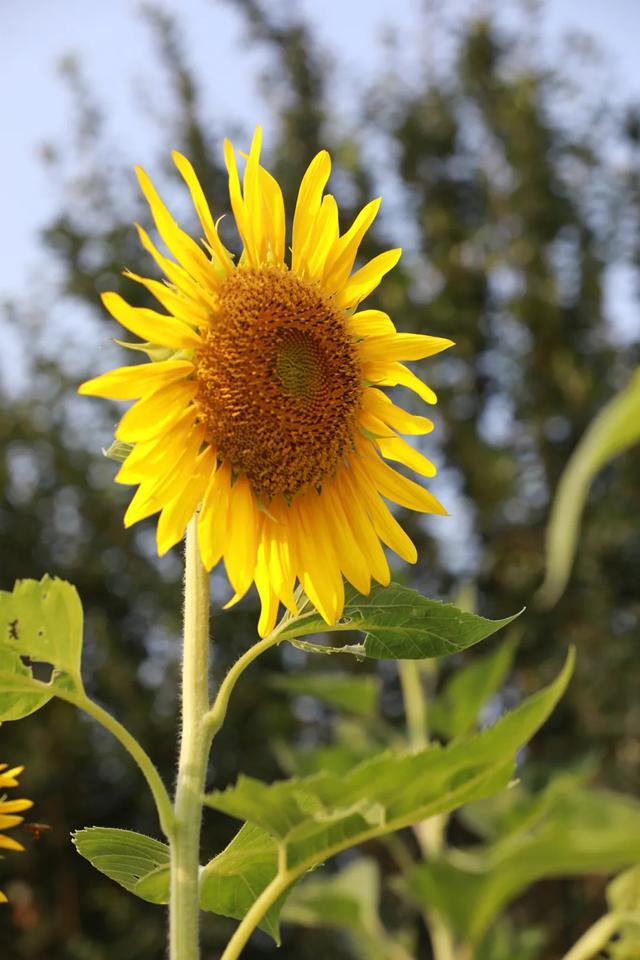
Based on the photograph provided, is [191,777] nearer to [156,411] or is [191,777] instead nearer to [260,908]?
[260,908]

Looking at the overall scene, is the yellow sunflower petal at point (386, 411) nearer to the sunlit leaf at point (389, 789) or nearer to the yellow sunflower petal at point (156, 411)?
the yellow sunflower petal at point (156, 411)

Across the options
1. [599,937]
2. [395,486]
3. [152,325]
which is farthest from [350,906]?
[152,325]

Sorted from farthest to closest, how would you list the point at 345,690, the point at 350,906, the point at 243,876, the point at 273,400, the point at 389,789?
the point at 345,690 < the point at 350,906 < the point at 273,400 < the point at 243,876 < the point at 389,789

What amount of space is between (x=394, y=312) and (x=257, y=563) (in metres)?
3.59

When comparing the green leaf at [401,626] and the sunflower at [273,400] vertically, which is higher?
the sunflower at [273,400]

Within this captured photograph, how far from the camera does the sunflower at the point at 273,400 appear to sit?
0.52 meters

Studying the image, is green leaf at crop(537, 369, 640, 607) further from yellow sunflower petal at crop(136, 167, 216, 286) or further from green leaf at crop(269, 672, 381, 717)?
green leaf at crop(269, 672, 381, 717)

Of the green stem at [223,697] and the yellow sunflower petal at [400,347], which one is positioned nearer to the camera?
the green stem at [223,697]

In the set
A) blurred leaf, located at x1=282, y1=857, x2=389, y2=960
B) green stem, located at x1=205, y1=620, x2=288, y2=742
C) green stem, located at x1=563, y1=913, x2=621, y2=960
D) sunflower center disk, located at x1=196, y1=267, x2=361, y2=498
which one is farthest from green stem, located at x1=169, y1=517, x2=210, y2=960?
blurred leaf, located at x1=282, y1=857, x2=389, y2=960

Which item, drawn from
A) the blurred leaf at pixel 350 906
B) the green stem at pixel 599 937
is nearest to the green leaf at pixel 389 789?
the green stem at pixel 599 937

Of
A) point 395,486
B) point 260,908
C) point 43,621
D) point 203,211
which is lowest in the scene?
point 260,908

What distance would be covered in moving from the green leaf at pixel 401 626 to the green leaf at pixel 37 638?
3.7 inches

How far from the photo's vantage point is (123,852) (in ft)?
1.56

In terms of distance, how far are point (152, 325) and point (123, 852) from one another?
24 cm
